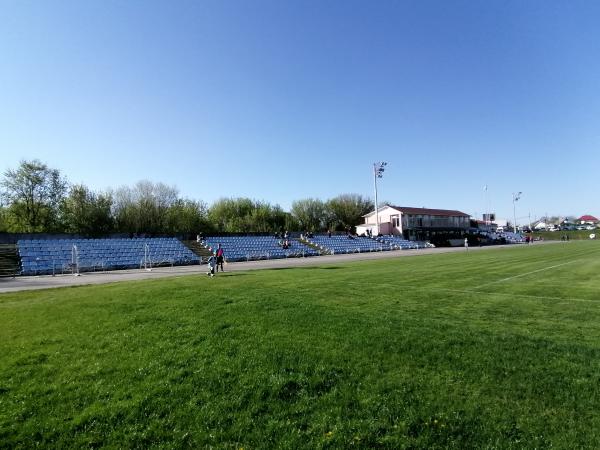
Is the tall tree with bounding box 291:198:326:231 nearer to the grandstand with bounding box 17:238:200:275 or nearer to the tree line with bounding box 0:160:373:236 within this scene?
the tree line with bounding box 0:160:373:236

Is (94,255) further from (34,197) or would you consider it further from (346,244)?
(346,244)

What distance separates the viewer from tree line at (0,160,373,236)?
49312 mm

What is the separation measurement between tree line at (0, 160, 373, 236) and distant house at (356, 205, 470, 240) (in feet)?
68.8

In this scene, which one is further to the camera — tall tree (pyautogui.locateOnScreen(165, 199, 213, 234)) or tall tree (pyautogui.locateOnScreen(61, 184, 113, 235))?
tall tree (pyautogui.locateOnScreen(165, 199, 213, 234))

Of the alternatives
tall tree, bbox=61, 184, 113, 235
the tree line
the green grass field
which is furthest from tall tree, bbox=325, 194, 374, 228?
the green grass field

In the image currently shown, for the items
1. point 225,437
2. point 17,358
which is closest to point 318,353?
point 225,437

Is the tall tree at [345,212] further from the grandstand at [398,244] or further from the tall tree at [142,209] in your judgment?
the tall tree at [142,209]

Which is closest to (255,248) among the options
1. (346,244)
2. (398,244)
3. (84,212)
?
(346,244)

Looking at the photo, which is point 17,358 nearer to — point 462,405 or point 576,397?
point 462,405

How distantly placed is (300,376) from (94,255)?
112 feet

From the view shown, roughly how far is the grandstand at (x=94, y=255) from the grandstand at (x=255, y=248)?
192 inches

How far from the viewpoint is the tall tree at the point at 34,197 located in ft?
160

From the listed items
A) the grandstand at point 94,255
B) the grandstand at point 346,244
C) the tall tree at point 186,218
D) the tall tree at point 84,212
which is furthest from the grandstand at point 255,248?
the tall tree at point 84,212

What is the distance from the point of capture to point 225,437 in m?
4.62
